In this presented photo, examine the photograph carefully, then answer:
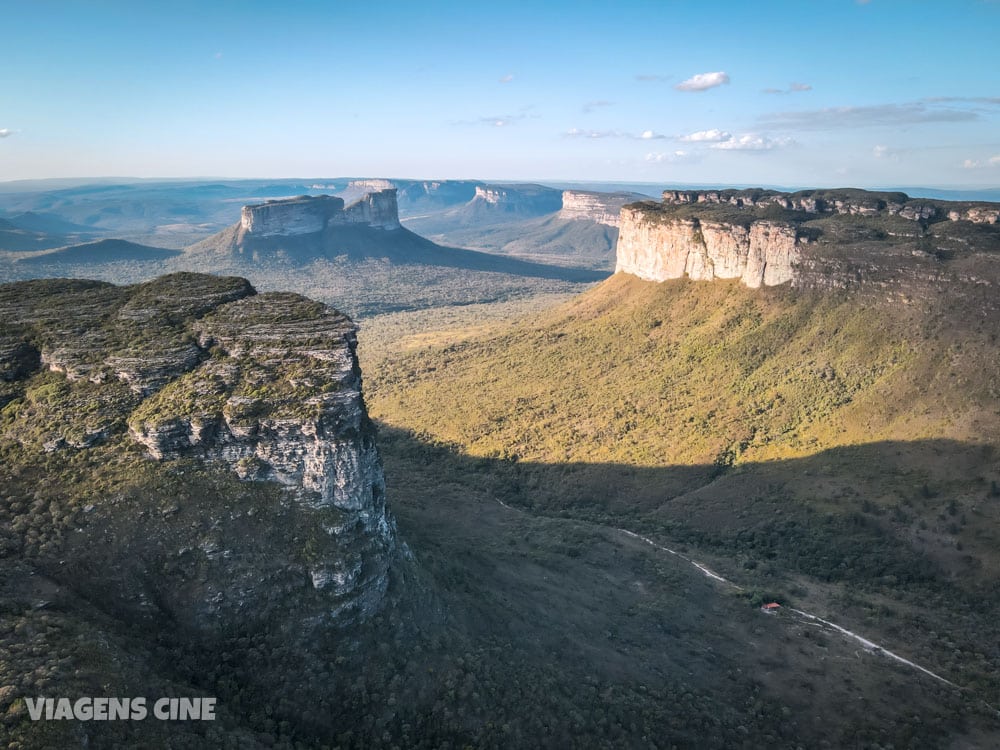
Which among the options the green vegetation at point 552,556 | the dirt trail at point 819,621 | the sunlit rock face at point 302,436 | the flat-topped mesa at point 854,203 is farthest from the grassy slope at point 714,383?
the sunlit rock face at point 302,436

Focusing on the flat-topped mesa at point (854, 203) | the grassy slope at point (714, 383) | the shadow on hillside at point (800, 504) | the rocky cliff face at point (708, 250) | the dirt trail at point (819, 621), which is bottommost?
the dirt trail at point (819, 621)

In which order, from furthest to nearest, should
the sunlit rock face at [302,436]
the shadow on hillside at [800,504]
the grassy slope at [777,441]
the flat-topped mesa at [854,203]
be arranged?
the flat-topped mesa at [854,203], the shadow on hillside at [800,504], the grassy slope at [777,441], the sunlit rock face at [302,436]

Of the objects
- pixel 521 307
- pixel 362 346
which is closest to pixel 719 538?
pixel 362 346

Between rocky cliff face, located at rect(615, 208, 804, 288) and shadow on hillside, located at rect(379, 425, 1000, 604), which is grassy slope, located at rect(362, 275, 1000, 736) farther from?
rocky cliff face, located at rect(615, 208, 804, 288)

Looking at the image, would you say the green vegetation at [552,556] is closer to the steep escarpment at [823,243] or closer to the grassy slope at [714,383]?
the grassy slope at [714,383]

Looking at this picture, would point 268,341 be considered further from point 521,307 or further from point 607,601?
point 521,307

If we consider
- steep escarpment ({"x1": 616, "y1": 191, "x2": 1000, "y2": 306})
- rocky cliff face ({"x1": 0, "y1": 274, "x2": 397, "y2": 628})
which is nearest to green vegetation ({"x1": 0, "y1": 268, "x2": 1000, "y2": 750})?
rocky cliff face ({"x1": 0, "y1": 274, "x2": 397, "y2": 628})
